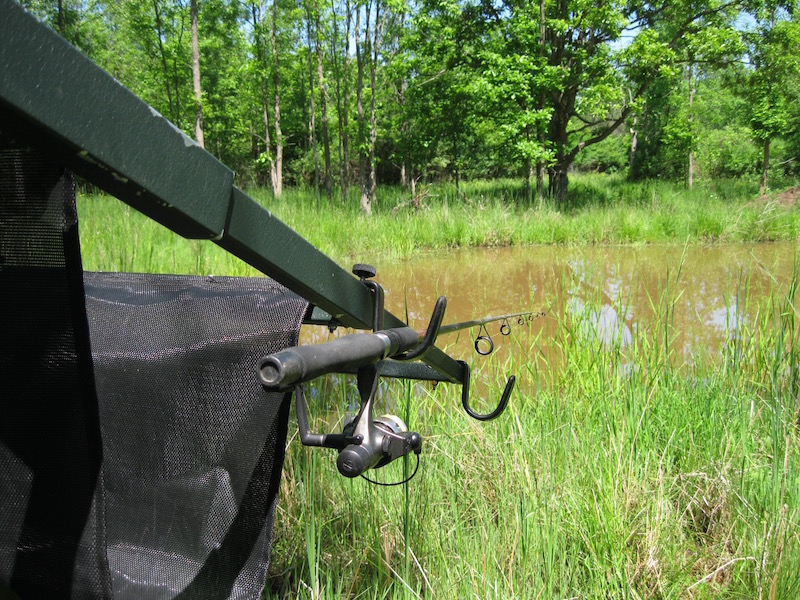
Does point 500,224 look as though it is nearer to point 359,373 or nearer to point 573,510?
point 573,510

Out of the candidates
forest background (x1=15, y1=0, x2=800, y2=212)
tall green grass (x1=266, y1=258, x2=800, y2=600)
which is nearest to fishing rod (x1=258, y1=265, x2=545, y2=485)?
tall green grass (x1=266, y1=258, x2=800, y2=600)

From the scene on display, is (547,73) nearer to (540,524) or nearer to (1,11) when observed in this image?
(540,524)

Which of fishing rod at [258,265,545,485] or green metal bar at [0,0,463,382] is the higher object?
green metal bar at [0,0,463,382]

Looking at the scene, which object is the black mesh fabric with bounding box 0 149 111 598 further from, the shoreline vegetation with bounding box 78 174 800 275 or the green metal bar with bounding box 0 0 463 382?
the shoreline vegetation with bounding box 78 174 800 275

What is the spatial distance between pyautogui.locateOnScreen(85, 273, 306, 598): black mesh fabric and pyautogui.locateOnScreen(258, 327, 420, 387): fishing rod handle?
394 millimetres

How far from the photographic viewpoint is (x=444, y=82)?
17.2 metres

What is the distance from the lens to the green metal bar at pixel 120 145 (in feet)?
1.81

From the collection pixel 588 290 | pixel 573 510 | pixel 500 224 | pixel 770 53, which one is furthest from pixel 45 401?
pixel 770 53

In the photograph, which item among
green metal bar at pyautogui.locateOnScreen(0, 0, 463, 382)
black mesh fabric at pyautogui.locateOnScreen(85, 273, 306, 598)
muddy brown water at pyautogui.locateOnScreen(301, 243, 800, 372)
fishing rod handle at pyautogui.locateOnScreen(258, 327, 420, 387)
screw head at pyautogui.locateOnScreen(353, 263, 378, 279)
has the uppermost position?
green metal bar at pyautogui.locateOnScreen(0, 0, 463, 382)

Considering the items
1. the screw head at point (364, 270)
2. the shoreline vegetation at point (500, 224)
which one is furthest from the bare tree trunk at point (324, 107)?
the screw head at point (364, 270)

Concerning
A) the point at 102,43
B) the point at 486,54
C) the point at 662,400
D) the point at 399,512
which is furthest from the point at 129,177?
the point at 102,43

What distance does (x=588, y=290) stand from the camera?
465 centimetres

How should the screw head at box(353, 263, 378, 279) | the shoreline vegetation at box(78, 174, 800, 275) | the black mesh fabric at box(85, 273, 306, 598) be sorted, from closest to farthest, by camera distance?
the screw head at box(353, 263, 378, 279), the black mesh fabric at box(85, 273, 306, 598), the shoreline vegetation at box(78, 174, 800, 275)

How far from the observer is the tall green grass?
5.41ft
